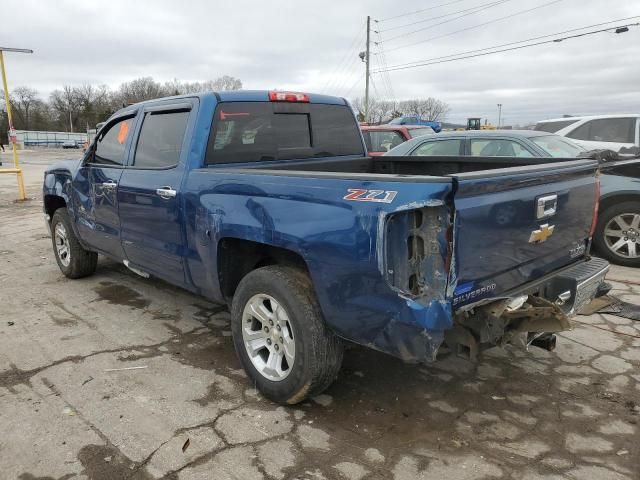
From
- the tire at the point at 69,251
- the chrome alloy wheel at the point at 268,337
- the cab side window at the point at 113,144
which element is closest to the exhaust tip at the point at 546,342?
the chrome alloy wheel at the point at 268,337

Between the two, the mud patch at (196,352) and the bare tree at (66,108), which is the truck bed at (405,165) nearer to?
the mud patch at (196,352)

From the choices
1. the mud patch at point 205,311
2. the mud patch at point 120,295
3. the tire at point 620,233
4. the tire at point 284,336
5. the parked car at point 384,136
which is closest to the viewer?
the tire at point 284,336

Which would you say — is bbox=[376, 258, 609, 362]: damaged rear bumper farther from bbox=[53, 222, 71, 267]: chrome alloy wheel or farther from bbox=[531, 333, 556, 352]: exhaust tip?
bbox=[53, 222, 71, 267]: chrome alloy wheel

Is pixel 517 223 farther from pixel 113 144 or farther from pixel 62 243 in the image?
pixel 62 243

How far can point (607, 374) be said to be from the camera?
3.60 m

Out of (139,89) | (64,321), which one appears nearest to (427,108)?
(139,89)

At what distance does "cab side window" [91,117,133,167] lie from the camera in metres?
4.55

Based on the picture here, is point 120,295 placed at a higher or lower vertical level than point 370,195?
lower

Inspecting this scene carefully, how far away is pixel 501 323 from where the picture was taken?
8.71 feet

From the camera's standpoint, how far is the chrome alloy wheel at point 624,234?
6.14 m

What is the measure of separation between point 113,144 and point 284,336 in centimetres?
287

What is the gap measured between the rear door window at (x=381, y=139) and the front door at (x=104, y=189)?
6771 mm

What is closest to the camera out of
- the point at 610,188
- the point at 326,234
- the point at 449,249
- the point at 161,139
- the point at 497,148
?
the point at 449,249

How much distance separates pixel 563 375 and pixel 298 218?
2.30m
